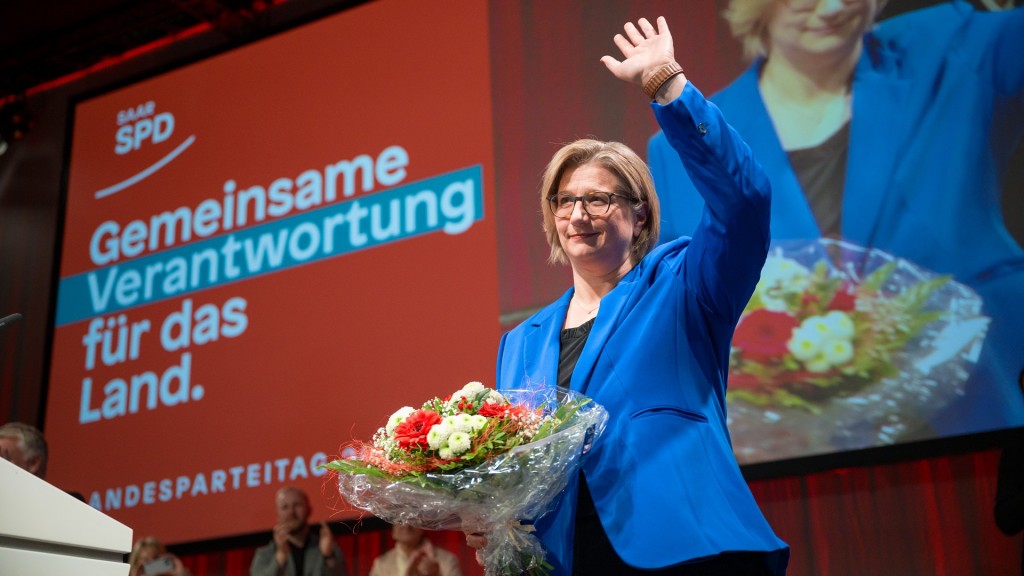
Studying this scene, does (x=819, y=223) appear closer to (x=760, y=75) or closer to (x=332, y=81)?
(x=760, y=75)

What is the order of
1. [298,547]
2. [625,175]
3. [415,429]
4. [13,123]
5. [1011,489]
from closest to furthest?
1. [415,429]
2. [625,175]
3. [1011,489]
4. [298,547]
5. [13,123]

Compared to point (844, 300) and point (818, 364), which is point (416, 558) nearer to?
point (818, 364)

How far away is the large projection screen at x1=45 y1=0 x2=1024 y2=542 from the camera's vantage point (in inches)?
156

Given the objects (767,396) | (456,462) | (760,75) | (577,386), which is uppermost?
(760,75)

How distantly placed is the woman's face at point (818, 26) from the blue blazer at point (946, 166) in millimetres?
94

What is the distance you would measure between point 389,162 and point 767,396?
2.41 metres

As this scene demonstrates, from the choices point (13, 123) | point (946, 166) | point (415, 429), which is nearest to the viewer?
point (415, 429)

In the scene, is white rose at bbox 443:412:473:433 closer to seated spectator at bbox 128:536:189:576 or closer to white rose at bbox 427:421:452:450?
white rose at bbox 427:421:452:450

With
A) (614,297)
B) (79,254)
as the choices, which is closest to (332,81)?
(79,254)

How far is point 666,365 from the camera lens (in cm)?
175

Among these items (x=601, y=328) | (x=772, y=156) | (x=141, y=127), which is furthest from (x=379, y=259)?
(x=601, y=328)

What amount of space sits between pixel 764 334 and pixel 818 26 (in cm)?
137

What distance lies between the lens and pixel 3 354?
6738mm

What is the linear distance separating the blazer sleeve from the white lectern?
1101 millimetres
